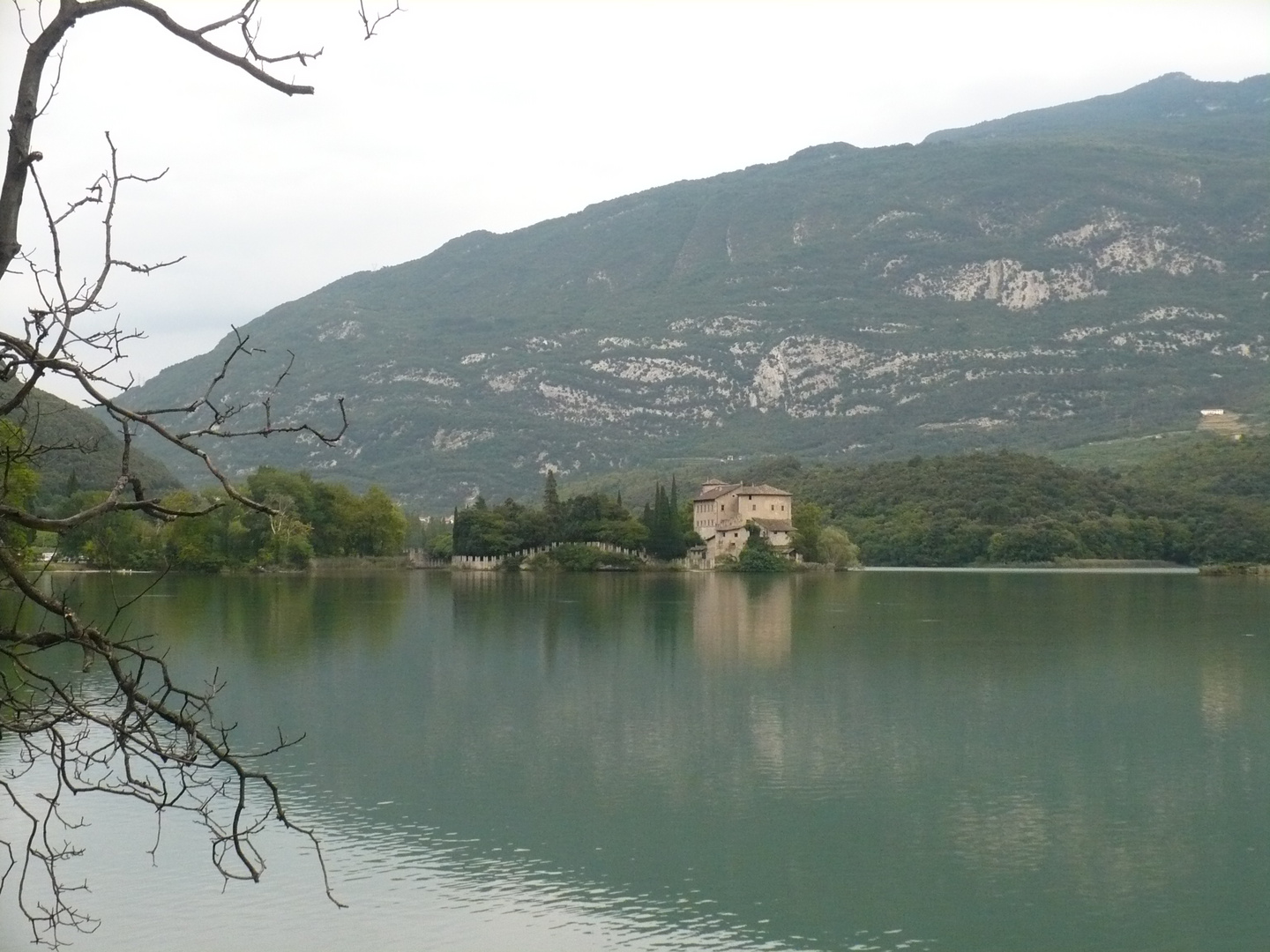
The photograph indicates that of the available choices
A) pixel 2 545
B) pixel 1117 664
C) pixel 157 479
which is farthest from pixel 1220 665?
pixel 157 479

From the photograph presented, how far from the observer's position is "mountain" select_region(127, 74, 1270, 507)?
486 ft

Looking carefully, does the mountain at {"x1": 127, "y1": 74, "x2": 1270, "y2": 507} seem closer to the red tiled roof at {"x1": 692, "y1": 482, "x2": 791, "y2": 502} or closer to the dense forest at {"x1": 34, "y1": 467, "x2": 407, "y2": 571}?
the red tiled roof at {"x1": 692, "y1": 482, "x2": 791, "y2": 502}

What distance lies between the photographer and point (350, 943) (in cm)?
1041

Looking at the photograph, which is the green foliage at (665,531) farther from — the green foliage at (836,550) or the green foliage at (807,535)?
the green foliage at (836,550)

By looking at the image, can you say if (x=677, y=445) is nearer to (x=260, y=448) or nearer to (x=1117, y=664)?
(x=260, y=448)

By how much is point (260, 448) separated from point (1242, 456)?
359ft

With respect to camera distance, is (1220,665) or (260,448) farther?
(260,448)

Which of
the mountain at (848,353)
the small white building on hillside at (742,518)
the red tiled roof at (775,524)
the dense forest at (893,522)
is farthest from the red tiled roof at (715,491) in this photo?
the mountain at (848,353)

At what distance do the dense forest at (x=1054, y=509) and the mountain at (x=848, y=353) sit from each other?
39.0 metres

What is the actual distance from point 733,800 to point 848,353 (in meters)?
155

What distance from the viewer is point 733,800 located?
14.8 m

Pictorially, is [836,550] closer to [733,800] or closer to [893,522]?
[893,522]

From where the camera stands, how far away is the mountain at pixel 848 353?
148 metres

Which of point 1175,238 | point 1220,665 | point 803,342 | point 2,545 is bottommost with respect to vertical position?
point 1220,665
